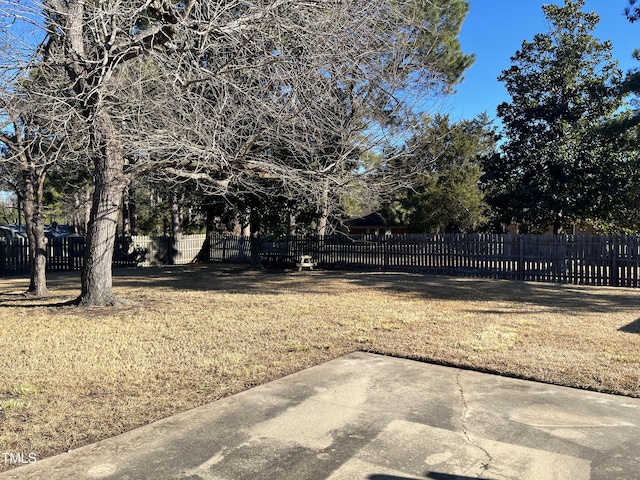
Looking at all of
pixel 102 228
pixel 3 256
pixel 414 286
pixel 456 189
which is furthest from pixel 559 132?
pixel 3 256

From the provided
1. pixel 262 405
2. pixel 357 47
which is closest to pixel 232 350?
pixel 262 405

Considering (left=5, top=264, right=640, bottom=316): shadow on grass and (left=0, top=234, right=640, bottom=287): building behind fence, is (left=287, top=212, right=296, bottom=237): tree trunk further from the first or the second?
(left=5, top=264, right=640, bottom=316): shadow on grass

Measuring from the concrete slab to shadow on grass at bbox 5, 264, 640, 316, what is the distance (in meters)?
4.50

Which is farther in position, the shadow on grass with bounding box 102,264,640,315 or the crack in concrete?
the shadow on grass with bounding box 102,264,640,315

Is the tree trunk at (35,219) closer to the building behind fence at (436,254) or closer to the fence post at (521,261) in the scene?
the building behind fence at (436,254)

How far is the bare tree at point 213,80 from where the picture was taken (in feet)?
24.7

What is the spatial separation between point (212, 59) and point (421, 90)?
13.7ft

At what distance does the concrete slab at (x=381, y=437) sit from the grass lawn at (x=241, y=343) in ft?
1.24

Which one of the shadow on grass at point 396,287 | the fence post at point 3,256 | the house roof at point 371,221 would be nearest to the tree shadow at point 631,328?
the shadow on grass at point 396,287

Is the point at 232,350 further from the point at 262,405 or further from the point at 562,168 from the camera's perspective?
the point at 562,168

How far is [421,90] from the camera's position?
1009 cm

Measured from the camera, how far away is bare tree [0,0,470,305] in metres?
7.52

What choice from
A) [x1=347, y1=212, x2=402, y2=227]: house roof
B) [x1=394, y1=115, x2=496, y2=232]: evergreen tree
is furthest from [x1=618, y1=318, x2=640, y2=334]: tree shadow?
[x1=347, y1=212, x2=402, y2=227]: house roof

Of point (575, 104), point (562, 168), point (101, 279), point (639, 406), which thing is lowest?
point (639, 406)
